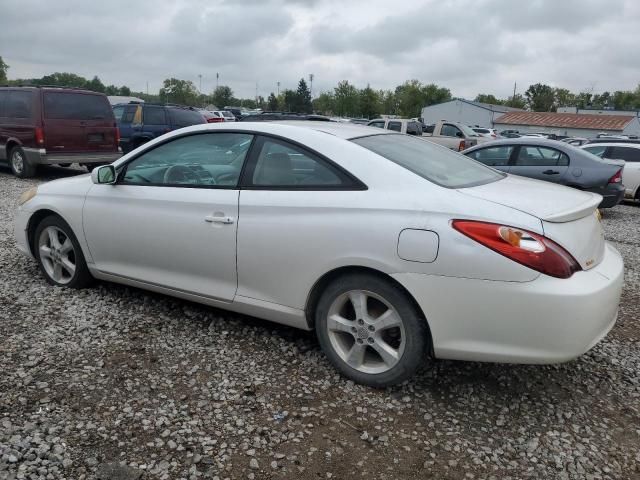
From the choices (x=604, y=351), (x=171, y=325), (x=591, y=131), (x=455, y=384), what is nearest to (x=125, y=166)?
(x=171, y=325)

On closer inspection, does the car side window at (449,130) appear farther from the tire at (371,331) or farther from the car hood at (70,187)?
the tire at (371,331)

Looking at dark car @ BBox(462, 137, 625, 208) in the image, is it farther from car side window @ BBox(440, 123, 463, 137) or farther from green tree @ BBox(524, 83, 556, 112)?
green tree @ BBox(524, 83, 556, 112)

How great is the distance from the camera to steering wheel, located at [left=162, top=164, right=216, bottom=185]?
375 centimetres

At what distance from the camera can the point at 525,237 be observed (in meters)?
2.63

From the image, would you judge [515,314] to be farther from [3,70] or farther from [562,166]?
[3,70]

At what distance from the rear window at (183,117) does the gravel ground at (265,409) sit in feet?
38.5

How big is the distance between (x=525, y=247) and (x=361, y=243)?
84cm

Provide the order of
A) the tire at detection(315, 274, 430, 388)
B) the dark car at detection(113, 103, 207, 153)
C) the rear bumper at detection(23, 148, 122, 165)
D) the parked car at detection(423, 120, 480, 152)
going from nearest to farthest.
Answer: the tire at detection(315, 274, 430, 388) → the rear bumper at detection(23, 148, 122, 165) → the dark car at detection(113, 103, 207, 153) → the parked car at detection(423, 120, 480, 152)

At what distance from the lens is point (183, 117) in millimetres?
15266

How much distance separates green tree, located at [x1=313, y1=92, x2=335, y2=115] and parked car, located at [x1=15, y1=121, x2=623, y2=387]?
90107 mm

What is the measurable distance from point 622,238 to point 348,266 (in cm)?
656

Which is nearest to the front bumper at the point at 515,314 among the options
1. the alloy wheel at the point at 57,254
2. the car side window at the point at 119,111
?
A: the alloy wheel at the point at 57,254

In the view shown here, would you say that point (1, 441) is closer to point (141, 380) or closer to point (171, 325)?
point (141, 380)

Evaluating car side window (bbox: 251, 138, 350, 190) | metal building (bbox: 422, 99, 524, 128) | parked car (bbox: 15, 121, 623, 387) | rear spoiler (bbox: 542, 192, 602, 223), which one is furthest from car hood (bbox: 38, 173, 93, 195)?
metal building (bbox: 422, 99, 524, 128)
